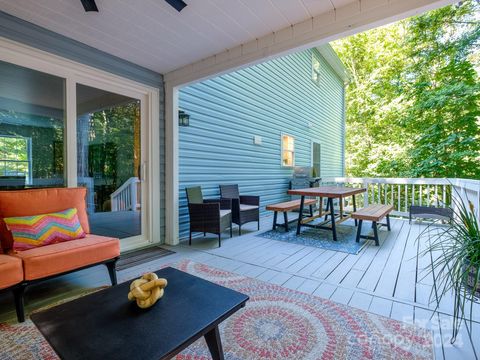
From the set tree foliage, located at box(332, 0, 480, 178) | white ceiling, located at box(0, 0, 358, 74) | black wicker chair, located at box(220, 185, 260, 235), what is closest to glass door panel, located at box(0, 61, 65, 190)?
white ceiling, located at box(0, 0, 358, 74)

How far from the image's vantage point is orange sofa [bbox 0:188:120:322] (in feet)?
6.49

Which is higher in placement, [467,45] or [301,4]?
[467,45]

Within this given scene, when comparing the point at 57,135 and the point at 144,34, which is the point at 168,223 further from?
the point at 144,34

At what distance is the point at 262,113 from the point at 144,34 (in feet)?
12.2

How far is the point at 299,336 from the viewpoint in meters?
1.76

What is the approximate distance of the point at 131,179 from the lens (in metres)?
3.81

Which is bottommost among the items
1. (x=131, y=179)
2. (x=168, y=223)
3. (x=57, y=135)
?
(x=168, y=223)

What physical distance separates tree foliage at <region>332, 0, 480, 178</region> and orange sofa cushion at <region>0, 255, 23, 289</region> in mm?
9980

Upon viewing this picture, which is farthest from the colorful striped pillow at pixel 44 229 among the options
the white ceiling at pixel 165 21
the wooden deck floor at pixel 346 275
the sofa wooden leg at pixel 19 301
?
the white ceiling at pixel 165 21

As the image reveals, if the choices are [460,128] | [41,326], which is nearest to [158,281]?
[41,326]

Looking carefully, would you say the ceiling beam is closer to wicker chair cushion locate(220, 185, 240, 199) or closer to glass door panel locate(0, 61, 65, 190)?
glass door panel locate(0, 61, 65, 190)

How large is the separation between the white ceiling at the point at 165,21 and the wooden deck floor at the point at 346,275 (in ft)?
8.95

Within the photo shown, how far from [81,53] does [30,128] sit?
3.62 feet

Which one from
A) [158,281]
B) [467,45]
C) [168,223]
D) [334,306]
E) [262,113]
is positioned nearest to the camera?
[158,281]
